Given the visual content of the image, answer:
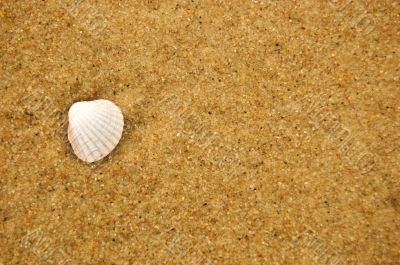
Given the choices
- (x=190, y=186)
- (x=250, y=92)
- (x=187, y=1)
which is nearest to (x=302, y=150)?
(x=250, y=92)

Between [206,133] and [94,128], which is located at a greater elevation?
[206,133]

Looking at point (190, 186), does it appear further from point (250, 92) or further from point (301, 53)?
point (301, 53)

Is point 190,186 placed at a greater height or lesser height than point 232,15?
lesser
